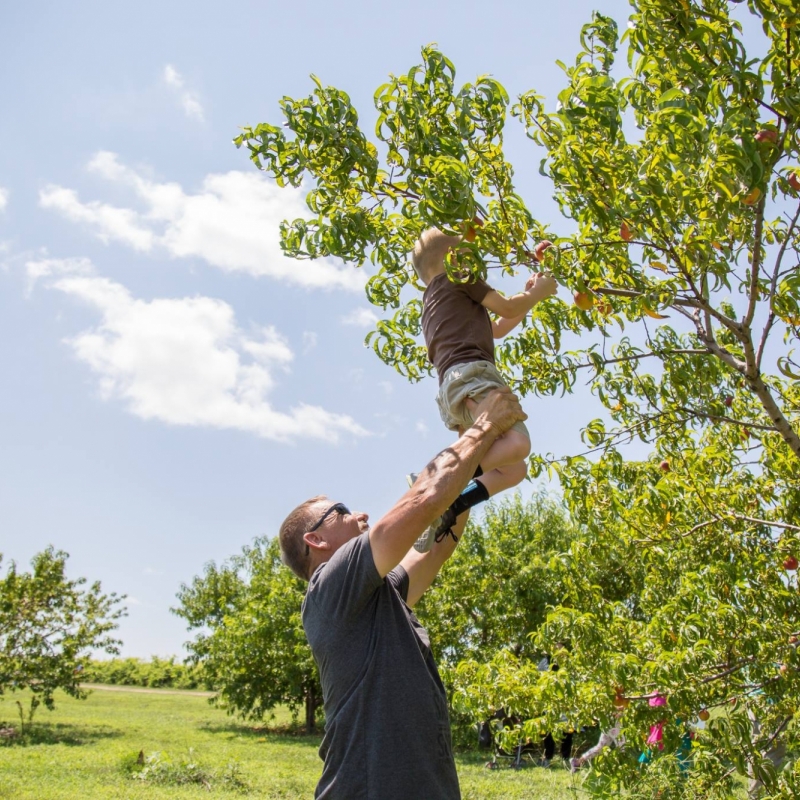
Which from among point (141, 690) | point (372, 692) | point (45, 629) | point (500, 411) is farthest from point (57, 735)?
point (141, 690)

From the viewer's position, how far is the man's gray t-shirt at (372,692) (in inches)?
87.7

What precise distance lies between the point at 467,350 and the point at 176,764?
10591mm

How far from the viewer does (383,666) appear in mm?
2367

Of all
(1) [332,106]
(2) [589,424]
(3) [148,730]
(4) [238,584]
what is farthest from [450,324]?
(4) [238,584]

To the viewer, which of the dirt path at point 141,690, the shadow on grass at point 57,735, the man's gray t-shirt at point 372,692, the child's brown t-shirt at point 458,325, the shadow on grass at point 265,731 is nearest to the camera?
the man's gray t-shirt at point 372,692

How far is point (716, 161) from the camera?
238cm

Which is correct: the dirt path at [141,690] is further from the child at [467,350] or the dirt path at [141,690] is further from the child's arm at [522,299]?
the child's arm at [522,299]

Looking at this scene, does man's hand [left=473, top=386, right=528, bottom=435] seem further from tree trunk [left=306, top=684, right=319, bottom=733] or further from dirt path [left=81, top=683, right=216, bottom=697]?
dirt path [left=81, top=683, right=216, bottom=697]

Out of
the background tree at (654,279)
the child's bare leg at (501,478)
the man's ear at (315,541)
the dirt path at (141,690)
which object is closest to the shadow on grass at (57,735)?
the background tree at (654,279)

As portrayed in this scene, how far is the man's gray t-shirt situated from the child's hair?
159 cm

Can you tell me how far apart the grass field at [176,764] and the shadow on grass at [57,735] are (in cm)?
2

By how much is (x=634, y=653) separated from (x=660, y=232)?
2.92 metres

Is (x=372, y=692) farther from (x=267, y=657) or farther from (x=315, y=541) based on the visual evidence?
(x=267, y=657)

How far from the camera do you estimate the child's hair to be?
3520 mm
